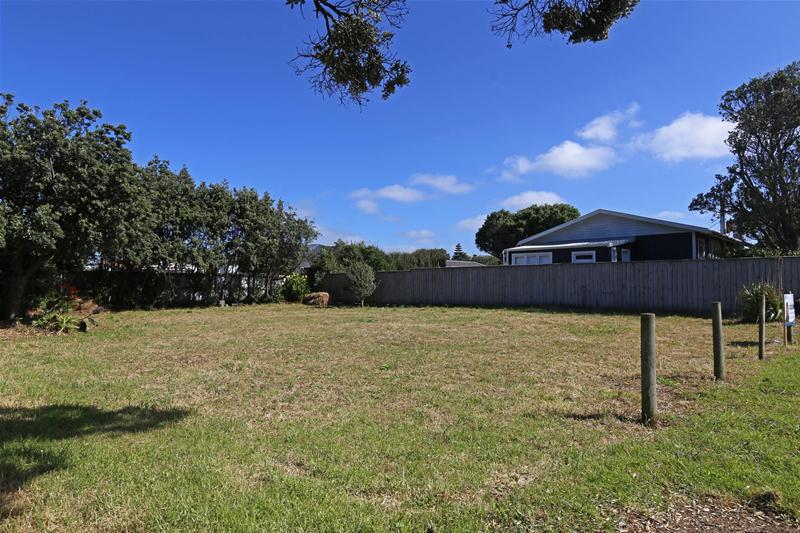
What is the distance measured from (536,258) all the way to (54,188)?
1890cm

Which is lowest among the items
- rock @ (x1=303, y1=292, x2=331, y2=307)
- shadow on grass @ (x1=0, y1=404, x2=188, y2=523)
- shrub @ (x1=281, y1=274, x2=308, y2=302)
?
shadow on grass @ (x1=0, y1=404, x2=188, y2=523)

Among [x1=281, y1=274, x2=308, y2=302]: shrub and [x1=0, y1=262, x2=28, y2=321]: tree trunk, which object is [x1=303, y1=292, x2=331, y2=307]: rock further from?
[x1=0, y1=262, x2=28, y2=321]: tree trunk

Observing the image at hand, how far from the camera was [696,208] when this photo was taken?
26656 millimetres

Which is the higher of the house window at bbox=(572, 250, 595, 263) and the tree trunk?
the house window at bbox=(572, 250, 595, 263)

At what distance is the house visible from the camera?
68.9ft

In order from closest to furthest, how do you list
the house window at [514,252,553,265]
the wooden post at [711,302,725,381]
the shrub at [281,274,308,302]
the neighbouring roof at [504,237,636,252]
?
the wooden post at [711,302,725,381] → the neighbouring roof at [504,237,636,252] → the house window at [514,252,553,265] → the shrub at [281,274,308,302]

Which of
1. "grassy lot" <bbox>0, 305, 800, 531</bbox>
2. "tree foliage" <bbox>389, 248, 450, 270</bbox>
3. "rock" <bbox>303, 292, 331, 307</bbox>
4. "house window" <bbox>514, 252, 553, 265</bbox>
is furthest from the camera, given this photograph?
"tree foliage" <bbox>389, 248, 450, 270</bbox>

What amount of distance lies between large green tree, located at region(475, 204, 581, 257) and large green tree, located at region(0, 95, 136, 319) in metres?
36.7

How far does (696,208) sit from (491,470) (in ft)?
93.1

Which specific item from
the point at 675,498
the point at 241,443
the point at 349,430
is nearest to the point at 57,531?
the point at 241,443

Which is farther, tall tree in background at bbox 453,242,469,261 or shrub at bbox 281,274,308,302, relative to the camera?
tall tree in background at bbox 453,242,469,261

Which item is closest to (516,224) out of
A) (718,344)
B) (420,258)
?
(420,258)

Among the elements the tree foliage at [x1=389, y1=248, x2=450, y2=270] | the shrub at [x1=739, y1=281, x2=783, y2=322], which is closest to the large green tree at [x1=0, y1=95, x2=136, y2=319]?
the shrub at [x1=739, y1=281, x2=783, y2=322]

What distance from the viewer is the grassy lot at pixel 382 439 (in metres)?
2.81
